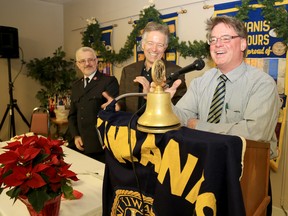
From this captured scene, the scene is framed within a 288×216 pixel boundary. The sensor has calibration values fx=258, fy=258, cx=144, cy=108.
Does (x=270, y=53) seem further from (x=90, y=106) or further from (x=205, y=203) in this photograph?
(x=205, y=203)

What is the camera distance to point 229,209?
573mm

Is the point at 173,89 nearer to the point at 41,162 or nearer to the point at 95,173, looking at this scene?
the point at 41,162

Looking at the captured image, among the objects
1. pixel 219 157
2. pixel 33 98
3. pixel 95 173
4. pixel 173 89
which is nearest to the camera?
pixel 219 157

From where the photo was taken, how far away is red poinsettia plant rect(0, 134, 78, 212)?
848 millimetres

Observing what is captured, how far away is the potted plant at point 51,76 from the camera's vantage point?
4.38m

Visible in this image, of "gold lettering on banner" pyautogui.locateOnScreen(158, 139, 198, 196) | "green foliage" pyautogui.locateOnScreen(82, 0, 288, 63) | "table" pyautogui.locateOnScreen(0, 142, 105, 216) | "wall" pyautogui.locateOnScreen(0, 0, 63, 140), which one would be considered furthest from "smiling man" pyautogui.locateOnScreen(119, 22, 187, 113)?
"wall" pyautogui.locateOnScreen(0, 0, 63, 140)

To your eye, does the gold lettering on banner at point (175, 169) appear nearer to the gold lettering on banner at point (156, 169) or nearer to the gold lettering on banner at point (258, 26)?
the gold lettering on banner at point (156, 169)

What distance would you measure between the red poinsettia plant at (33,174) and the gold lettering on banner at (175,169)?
1.45 feet

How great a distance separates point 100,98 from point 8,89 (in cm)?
275

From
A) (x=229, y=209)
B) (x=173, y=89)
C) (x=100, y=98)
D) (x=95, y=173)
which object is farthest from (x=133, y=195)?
(x=100, y=98)

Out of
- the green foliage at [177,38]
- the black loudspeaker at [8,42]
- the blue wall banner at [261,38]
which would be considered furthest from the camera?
the black loudspeaker at [8,42]

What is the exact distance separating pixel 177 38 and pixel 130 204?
248 centimetres

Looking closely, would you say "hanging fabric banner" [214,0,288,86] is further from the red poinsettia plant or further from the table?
the red poinsettia plant

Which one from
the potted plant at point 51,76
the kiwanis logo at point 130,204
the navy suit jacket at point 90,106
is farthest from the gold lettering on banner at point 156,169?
the potted plant at point 51,76
